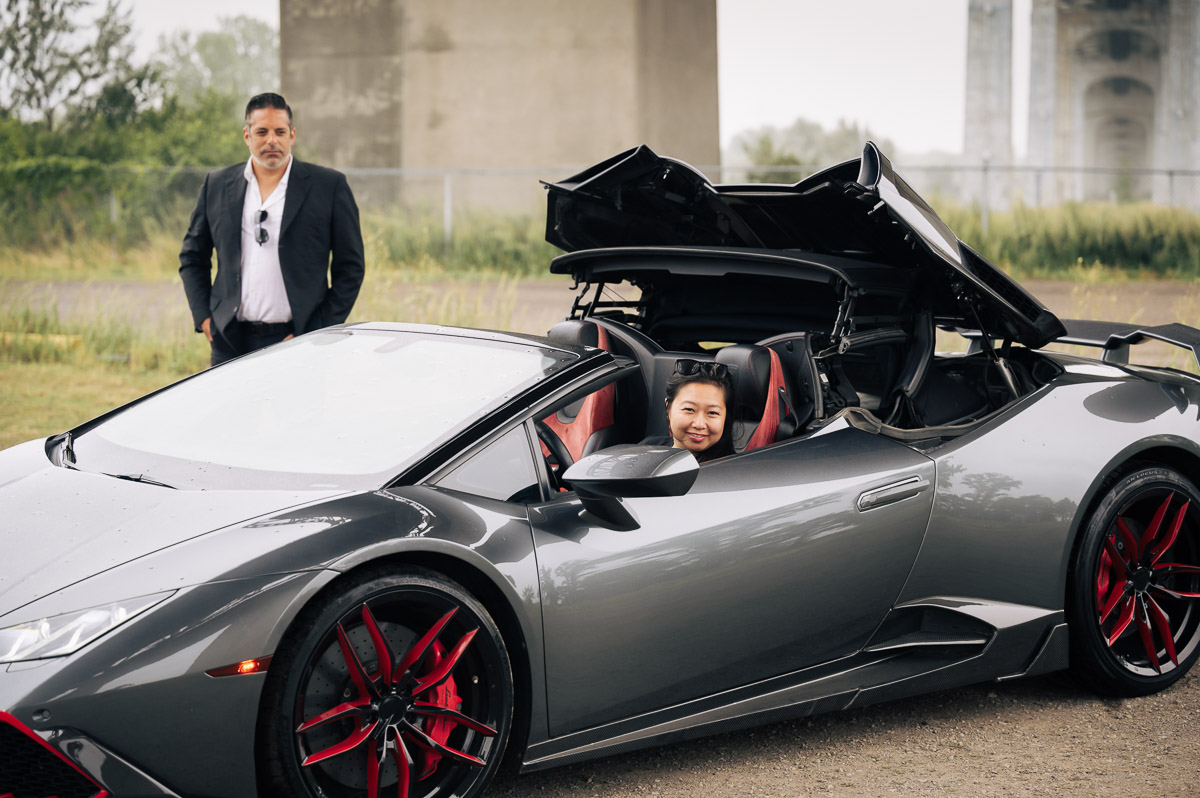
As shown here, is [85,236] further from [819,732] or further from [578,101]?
[819,732]

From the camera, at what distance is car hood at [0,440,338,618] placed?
2.75 metres

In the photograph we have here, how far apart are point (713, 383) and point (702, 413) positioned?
0.37ft

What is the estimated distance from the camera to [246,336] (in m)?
5.54

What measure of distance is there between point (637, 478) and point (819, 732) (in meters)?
1.35

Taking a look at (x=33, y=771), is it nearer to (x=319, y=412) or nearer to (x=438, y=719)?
(x=438, y=719)

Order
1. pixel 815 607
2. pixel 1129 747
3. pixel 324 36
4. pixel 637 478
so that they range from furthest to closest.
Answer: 1. pixel 324 36
2. pixel 1129 747
3. pixel 815 607
4. pixel 637 478

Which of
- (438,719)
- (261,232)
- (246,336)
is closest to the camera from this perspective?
(438,719)

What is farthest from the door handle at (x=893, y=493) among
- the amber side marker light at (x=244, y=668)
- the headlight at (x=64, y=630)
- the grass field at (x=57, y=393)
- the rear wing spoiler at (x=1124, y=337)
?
the grass field at (x=57, y=393)

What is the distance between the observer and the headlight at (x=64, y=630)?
8.29 feet

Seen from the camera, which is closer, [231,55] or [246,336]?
[246,336]

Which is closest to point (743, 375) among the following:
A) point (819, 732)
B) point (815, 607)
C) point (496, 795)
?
point (815, 607)

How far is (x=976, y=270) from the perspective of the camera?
13.6ft

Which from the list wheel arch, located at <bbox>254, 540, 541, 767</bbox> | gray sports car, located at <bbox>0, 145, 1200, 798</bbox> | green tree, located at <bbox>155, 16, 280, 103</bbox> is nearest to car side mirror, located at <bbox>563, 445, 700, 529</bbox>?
gray sports car, located at <bbox>0, 145, 1200, 798</bbox>

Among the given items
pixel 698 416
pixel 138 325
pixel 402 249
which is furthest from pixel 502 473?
pixel 402 249
